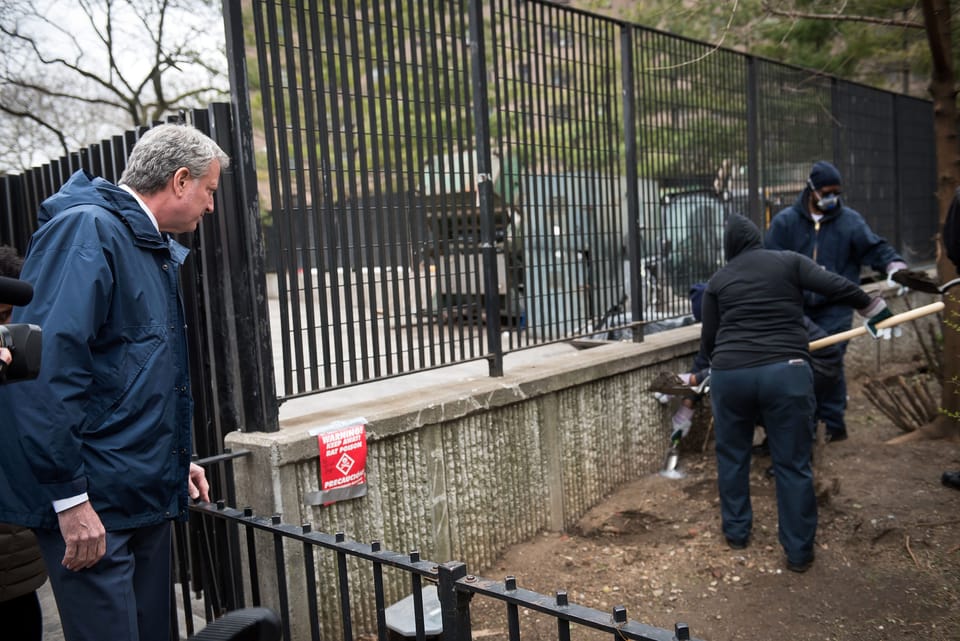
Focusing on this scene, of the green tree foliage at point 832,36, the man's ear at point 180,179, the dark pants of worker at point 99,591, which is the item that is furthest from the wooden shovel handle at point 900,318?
the dark pants of worker at point 99,591


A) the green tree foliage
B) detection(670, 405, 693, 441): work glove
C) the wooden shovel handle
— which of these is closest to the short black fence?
detection(670, 405, 693, 441): work glove

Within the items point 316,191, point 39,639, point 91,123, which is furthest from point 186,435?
point 91,123

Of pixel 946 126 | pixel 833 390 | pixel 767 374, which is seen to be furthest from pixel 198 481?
pixel 946 126

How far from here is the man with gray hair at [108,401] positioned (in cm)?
201

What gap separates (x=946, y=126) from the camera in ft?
19.4

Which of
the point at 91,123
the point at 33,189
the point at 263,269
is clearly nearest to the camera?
the point at 263,269

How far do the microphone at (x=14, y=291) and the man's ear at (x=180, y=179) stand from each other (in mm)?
926

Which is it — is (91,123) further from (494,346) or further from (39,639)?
(39,639)

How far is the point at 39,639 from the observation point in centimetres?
276

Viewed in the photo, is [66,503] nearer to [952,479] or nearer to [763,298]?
[763,298]

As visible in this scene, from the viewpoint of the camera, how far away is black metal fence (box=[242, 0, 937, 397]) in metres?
3.87

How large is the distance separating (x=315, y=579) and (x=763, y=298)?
2.96 m

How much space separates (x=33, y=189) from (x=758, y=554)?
5.53m

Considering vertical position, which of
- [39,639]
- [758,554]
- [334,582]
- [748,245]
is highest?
[748,245]
